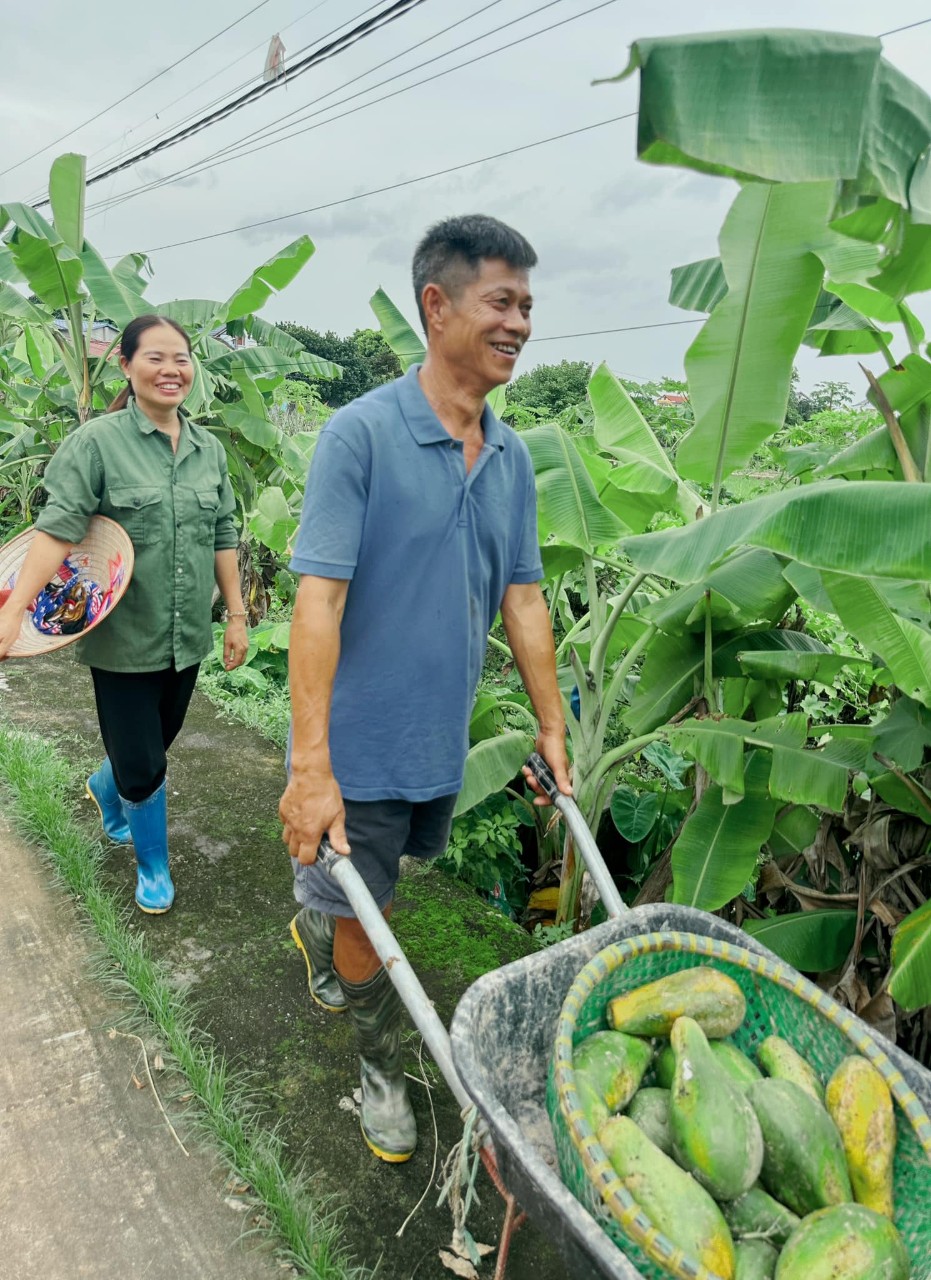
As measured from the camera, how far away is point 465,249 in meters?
1.65

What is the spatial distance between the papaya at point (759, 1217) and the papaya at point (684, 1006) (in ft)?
0.78

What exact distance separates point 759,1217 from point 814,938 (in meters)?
1.20

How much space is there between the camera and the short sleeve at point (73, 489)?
2.47 m

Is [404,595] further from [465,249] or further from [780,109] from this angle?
[780,109]

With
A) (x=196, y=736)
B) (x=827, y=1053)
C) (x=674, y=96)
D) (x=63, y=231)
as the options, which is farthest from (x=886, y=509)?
(x=63, y=231)

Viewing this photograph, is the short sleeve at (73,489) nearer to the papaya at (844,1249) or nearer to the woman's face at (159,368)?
the woman's face at (159,368)

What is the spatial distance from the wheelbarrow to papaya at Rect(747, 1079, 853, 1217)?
0.14m

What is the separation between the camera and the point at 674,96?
3.43ft

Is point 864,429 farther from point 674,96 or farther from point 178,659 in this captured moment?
point 674,96

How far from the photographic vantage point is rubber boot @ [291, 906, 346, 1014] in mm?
2305

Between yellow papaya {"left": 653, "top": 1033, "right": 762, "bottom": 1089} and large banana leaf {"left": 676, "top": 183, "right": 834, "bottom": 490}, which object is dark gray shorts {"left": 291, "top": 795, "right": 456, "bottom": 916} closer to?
yellow papaya {"left": 653, "top": 1033, "right": 762, "bottom": 1089}

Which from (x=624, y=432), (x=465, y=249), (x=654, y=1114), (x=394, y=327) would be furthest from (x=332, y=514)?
(x=394, y=327)

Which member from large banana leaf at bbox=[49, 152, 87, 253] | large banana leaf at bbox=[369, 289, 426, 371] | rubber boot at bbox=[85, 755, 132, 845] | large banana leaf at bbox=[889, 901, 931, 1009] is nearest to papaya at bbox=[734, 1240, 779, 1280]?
large banana leaf at bbox=[889, 901, 931, 1009]

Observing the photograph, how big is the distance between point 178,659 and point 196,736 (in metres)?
1.75
